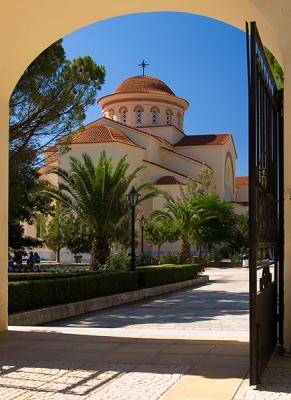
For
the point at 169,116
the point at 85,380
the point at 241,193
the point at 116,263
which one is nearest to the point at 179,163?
the point at 169,116

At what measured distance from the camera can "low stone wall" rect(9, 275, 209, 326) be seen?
1055cm

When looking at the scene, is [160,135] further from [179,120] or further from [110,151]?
[110,151]

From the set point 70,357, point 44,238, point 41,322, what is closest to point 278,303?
point 70,357

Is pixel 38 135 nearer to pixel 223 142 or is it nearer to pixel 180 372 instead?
pixel 180 372

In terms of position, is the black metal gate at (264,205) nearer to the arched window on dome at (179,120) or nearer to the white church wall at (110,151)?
the white church wall at (110,151)

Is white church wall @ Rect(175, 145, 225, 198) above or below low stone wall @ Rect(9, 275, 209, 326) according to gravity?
above

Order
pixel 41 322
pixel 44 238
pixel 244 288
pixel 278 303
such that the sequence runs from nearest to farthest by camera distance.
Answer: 1. pixel 278 303
2. pixel 41 322
3. pixel 244 288
4. pixel 44 238

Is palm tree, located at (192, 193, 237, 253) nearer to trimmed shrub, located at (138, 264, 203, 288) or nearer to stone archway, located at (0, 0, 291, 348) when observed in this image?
trimmed shrub, located at (138, 264, 203, 288)

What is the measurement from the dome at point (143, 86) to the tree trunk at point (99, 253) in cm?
3497

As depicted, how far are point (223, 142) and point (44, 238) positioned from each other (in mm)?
23587

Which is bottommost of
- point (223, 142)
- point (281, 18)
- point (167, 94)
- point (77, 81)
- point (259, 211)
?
point (259, 211)

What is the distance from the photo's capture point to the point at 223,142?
56219 mm

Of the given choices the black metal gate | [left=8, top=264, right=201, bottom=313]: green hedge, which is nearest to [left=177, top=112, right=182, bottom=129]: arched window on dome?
[left=8, top=264, right=201, bottom=313]: green hedge

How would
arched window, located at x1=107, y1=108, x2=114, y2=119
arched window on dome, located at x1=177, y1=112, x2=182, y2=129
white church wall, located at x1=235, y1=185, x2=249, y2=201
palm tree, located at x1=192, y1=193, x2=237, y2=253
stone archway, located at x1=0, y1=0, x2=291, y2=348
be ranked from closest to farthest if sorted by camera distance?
stone archway, located at x1=0, y1=0, x2=291, y2=348
palm tree, located at x1=192, y1=193, x2=237, y2=253
arched window, located at x1=107, y1=108, x2=114, y2=119
arched window on dome, located at x1=177, y1=112, x2=182, y2=129
white church wall, located at x1=235, y1=185, x2=249, y2=201
